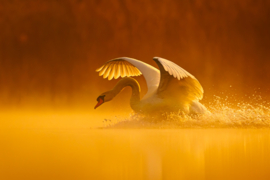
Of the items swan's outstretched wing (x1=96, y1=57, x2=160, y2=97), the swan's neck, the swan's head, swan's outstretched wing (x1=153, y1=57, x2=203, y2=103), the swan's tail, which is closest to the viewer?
swan's outstretched wing (x1=153, y1=57, x2=203, y2=103)

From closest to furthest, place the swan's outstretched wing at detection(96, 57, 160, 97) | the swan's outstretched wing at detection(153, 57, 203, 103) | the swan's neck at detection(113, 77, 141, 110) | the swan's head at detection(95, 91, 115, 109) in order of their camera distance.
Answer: the swan's outstretched wing at detection(153, 57, 203, 103) → the swan's neck at detection(113, 77, 141, 110) → the swan's head at detection(95, 91, 115, 109) → the swan's outstretched wing at detection(96, 57, 160, 97)

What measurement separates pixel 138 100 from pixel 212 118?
1.59 m

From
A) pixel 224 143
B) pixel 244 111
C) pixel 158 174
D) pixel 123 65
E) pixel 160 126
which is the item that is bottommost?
pixel 158 174

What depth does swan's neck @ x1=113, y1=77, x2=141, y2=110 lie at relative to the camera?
6.98m

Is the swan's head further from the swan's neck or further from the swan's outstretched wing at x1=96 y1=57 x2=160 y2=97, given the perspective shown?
the swan's outstretched wing at x1=96 y1=57 x2=160 y2=97

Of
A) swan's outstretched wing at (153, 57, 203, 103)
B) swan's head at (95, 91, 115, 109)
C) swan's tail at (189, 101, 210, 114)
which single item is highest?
swan's outstretched wing at (153, 57, 203, 103)

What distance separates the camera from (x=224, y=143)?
441 centimetres

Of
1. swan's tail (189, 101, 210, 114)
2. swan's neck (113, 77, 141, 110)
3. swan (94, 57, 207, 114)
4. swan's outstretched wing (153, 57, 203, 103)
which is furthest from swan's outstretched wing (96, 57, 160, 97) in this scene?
swan's tail (189, 101, 210, 114)

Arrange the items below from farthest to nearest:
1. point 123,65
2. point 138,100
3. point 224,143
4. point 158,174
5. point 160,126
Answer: point 123,65
point 138,100
point 160,126
point 224,143
point 158,174

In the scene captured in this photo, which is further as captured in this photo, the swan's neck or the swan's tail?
the swan's neck

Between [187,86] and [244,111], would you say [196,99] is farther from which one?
[244,111]

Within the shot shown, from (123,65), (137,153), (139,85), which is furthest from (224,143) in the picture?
(123,65)

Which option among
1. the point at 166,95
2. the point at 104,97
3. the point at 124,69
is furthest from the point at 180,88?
the point at 124,69

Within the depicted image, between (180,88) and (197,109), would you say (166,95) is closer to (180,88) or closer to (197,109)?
(180,88)
